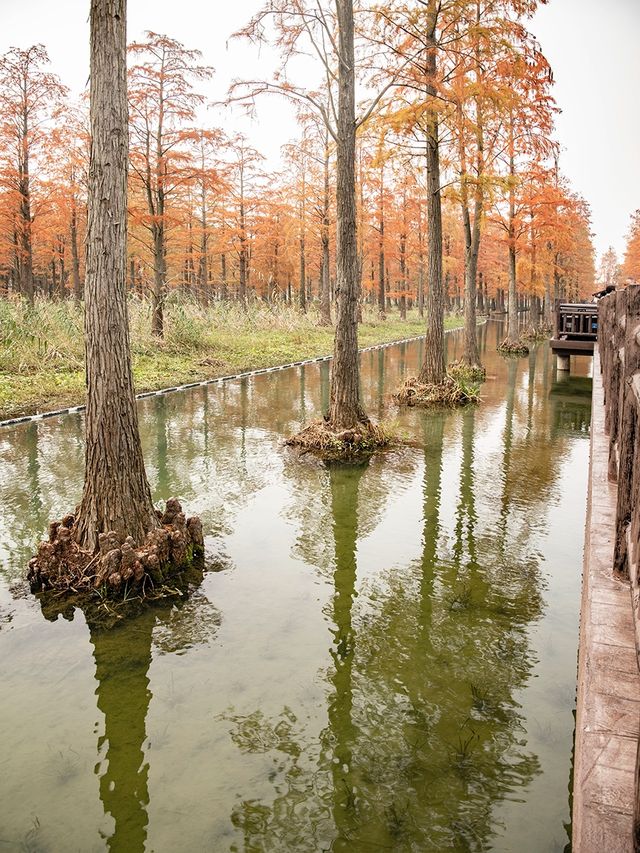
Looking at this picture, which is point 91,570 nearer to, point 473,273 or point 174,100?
point 473,273

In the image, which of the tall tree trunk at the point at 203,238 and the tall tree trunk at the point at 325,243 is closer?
the tall tree trunk at the point at 203,238

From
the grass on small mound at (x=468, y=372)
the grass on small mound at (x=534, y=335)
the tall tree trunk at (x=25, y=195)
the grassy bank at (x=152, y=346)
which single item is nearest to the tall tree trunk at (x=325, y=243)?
the grassy bank at (x=152, y=346)

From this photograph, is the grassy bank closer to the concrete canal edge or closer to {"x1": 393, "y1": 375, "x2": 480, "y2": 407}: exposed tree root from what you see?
{"x1": 393, "y1": 375, "x2": 480, "y2": 407}: exposed tree root

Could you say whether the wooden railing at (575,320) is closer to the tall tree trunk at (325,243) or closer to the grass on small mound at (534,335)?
→ the grass on small mound at (534,335)

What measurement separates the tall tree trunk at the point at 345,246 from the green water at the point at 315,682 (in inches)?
70.2

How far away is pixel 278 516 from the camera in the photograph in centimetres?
611

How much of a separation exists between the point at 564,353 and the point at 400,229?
1623 cm

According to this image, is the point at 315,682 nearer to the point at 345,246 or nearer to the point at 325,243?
the point at 345,246

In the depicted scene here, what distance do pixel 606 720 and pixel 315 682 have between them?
176 cm

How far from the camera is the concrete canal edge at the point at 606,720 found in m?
1.70

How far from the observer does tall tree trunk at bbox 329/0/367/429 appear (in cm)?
821

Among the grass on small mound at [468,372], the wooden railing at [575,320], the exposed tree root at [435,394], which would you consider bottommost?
the exposed tree root at [435,394]

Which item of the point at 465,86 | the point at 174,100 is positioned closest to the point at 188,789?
the point at 465,86

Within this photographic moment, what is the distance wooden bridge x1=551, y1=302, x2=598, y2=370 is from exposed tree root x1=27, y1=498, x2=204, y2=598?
14.8 m
